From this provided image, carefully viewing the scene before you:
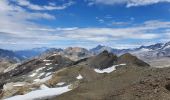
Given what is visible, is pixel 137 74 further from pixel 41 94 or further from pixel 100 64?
pixel 100 64

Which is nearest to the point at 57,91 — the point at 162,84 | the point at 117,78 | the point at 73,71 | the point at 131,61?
the point at 117,78

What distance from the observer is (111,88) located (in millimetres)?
80312

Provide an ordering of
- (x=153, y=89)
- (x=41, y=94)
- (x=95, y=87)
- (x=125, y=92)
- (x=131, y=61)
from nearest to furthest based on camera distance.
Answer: (x=153, y=89), (x=125, y=92), (x=95, y=87), (x=41, y=94), (x=131, y=61)

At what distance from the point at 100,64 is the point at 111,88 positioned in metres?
109

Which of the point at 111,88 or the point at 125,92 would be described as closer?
the point at 125,92

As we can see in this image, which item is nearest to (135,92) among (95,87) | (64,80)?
(95,87)

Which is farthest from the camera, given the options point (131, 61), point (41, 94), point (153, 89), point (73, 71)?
point (131, 61)

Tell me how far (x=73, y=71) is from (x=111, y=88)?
6157 cm

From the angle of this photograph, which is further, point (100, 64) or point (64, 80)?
point (100, 64)

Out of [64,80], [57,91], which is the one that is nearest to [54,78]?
[64,80]

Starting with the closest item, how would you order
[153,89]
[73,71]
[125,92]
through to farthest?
[153,89], [125,92], [73,71]

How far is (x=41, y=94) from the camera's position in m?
96.1

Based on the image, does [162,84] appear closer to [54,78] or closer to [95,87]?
[95,87]

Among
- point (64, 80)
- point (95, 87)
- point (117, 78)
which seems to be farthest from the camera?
point (64, 80)
